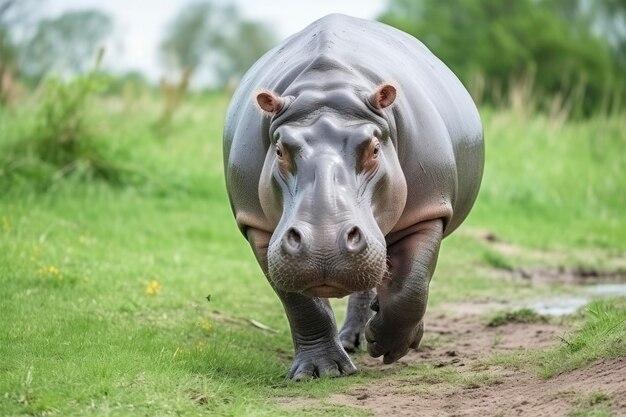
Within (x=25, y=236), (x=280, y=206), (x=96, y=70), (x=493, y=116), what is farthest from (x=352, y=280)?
(x=493, y=116)

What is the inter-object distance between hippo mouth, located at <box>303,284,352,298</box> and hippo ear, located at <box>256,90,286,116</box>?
34.9 inches

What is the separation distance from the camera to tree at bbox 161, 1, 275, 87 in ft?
209

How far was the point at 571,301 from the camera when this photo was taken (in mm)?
8156

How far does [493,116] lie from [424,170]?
1174 centimetres

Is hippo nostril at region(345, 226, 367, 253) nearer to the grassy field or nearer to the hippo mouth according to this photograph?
the hippo mouth

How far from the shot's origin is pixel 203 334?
6.46 meters

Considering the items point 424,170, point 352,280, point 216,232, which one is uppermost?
point 424,170

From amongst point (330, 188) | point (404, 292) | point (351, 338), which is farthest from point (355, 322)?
point (330, 188)

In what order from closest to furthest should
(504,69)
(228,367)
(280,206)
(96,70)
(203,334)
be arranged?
(280,206) < (228,367) < (203,334) < (96,70) < (504,69)

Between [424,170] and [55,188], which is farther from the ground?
[424,170]

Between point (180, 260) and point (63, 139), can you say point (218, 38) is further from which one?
point (180, 260)

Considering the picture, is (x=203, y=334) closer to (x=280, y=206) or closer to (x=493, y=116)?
(x=280, y=206)

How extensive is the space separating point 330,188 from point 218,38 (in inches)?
2416

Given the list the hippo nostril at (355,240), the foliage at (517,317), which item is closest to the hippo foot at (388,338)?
the hippo nostril at (355,240)
